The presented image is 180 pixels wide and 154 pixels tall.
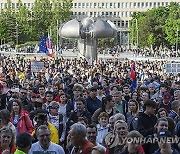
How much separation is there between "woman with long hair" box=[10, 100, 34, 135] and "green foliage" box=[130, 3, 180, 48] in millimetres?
84685

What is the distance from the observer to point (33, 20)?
106750 millimetres

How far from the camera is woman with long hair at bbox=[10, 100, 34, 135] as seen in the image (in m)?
10.3

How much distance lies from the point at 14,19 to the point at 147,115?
95.6 metres

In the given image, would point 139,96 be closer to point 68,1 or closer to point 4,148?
point 4,148

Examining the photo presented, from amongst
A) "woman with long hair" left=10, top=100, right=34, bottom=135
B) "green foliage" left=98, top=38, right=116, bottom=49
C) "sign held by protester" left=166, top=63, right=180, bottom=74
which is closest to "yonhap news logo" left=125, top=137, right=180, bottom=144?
"woman with long hair" left=10, top=100, right=34, bottom=135

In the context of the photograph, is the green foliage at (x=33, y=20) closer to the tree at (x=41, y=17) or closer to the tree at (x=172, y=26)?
the tree at (x=41, y=17)

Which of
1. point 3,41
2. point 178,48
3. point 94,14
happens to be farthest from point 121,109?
point 94,14

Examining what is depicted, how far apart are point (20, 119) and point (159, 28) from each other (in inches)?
3588

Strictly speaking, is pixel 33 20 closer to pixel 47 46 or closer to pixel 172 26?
pixel 172 26

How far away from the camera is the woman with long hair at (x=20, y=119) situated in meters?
10.3

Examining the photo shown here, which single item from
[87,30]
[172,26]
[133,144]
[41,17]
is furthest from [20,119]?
[41,17]

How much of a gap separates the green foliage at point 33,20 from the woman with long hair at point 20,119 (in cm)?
8955

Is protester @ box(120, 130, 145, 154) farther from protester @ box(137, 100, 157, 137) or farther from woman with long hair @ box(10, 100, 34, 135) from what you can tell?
woman with long hair @ box(10, 100, 34, 135)

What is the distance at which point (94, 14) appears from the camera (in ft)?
479
